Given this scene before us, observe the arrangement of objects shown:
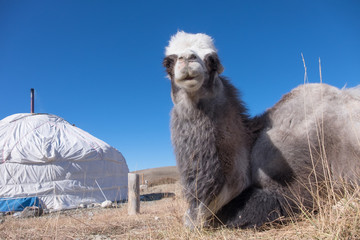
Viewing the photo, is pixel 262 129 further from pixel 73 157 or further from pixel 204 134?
pixel 73 157

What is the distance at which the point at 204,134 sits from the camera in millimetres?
2656

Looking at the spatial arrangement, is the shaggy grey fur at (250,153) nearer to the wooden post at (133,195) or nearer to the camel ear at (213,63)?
the camel ear at (213,63)

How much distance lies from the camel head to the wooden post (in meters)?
4.55

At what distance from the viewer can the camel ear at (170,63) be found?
2.82 meters

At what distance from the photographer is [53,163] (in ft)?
40.2

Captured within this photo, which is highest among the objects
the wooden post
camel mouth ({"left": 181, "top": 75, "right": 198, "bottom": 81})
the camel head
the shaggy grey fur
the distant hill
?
the camel head

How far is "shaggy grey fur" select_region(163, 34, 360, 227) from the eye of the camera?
8.38 feet

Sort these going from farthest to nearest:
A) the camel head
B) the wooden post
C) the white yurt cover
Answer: the white yurt cover
the wooden post
the camel head

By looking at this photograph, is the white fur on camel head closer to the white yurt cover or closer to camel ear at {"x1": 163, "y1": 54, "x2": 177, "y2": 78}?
camel ear at {"x1": 163, "y1": 54, "x2": 177, "y2": 78}

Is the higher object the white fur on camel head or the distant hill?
the white fur on camel head

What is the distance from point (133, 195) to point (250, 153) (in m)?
4.71

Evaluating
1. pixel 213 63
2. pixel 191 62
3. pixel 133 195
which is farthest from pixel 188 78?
pixel 133 195

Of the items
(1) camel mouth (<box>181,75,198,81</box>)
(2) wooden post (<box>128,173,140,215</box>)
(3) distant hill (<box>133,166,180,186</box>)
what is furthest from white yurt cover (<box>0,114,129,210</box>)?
(1) camel mouth (<box>181,75,198,81</box>)

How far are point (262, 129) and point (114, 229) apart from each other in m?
2.16
